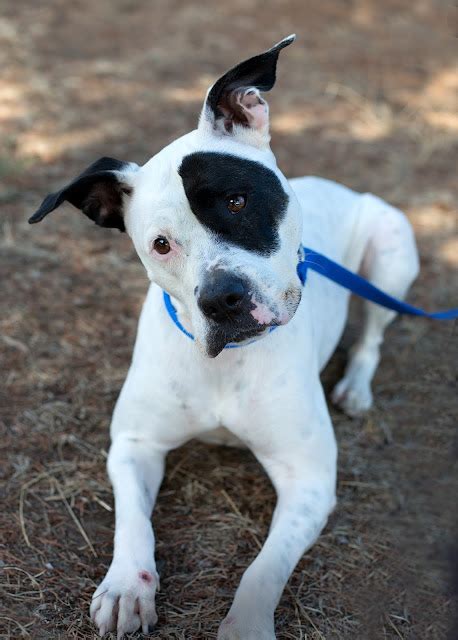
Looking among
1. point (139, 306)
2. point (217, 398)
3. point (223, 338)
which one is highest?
point (223, 338)

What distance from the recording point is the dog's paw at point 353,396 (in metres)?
3.89

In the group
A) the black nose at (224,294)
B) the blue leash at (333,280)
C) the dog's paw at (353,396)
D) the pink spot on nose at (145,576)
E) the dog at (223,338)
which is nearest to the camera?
the black nose at (224,294)

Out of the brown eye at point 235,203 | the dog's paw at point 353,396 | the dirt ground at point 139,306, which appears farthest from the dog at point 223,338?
the dog's paw at point 353,396

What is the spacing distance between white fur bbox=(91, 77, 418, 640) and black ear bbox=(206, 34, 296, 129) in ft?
0.27

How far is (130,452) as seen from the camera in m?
3.14

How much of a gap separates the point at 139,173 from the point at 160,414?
89 cm

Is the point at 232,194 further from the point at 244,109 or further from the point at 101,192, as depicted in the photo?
the point at 101,192

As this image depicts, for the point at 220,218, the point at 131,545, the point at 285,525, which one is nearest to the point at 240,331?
the point at 220,218

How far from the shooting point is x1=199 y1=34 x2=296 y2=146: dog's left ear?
9.04 ft

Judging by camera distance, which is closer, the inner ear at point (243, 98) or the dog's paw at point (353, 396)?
the inner ear at point (243, 98)

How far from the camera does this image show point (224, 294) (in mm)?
2445

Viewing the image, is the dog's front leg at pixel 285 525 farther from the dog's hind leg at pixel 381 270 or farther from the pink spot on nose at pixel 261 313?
the dog's hind leg at pixel 381 270

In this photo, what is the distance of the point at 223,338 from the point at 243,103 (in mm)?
842

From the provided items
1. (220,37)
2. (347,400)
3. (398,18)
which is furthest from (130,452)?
(398,18)
